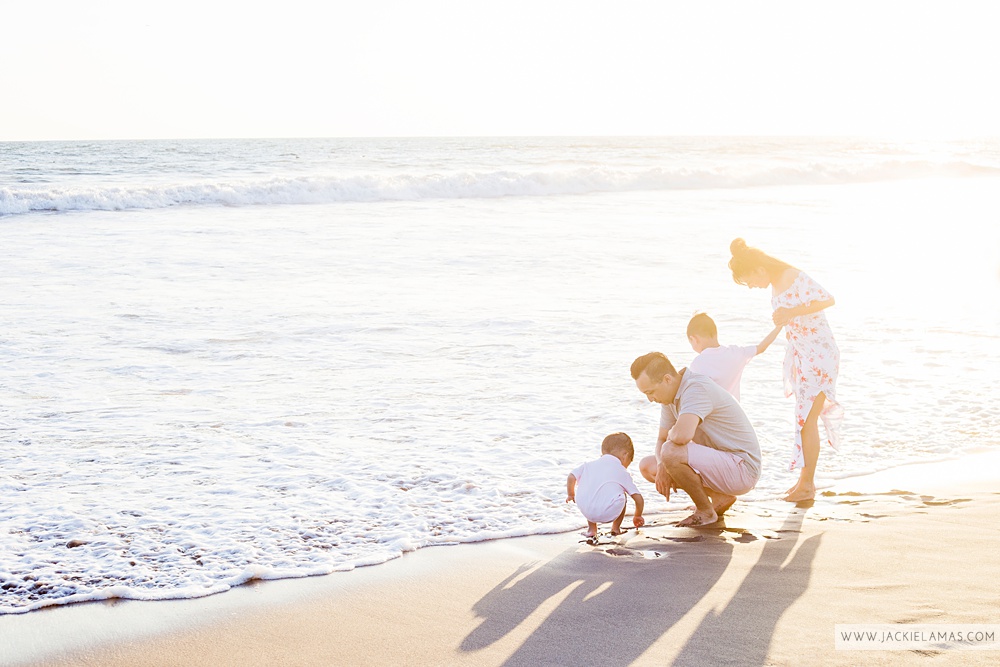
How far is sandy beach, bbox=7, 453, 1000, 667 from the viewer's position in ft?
10.3

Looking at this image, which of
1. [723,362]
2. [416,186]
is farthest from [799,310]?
[416,186]

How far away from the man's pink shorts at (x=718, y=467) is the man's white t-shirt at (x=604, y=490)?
0.34 meters

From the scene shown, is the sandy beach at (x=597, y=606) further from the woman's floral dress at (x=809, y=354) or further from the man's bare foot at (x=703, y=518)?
the woman's floral dress at (x=809, y=354)

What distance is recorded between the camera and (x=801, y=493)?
4.88 m

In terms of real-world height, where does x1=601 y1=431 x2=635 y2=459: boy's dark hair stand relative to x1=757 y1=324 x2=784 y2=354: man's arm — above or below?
below

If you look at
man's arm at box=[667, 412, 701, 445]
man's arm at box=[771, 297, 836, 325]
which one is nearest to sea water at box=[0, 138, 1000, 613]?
man's arm at box=[667, 412, 701, 445]

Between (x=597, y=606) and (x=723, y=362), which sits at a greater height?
(x=723, y=362)

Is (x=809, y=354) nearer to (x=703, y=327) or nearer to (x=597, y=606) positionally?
(x=703, y=327)

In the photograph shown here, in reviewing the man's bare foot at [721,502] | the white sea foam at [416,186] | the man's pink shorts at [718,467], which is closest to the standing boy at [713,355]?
the man's pink shorts at [718,467]

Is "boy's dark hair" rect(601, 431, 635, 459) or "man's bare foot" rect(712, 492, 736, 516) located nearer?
"boy's dark hair" rect(601, 431, 635, 459)

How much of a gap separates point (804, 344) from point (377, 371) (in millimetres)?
3767

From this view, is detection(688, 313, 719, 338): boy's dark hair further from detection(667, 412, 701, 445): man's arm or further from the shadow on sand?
the shadow on sand

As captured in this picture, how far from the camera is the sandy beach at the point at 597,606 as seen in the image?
3129 mm

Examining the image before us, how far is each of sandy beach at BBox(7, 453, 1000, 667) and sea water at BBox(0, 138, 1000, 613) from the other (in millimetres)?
270
